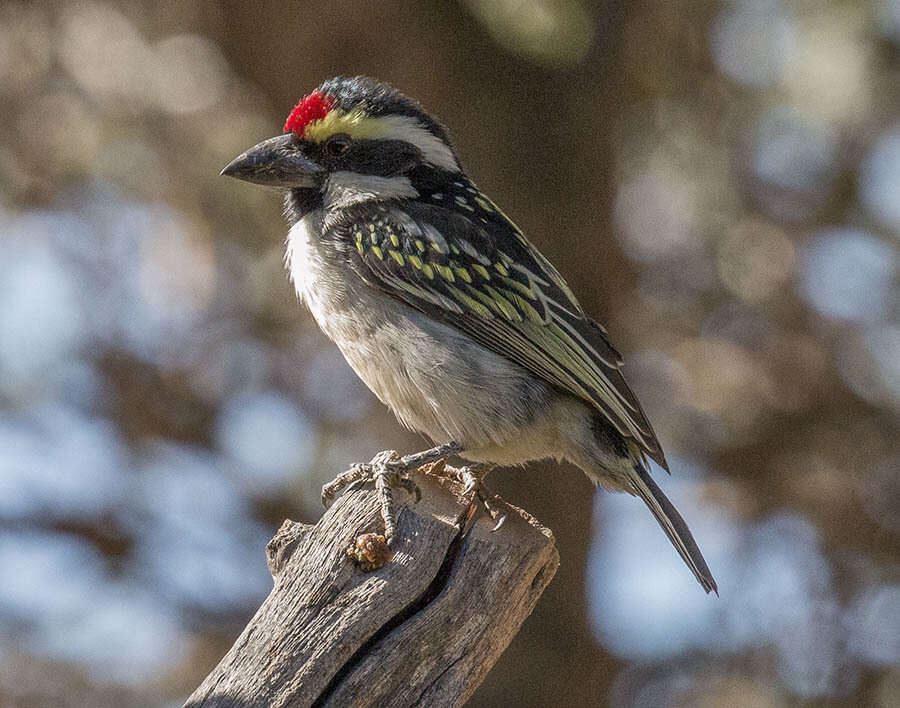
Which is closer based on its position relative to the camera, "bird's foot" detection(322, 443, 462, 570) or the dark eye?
"bird's foot" detection(322, 443, 462, 570)

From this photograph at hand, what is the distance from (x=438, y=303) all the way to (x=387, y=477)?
93 centimetres

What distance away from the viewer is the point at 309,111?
473cm

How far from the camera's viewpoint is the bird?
4355 millimetres

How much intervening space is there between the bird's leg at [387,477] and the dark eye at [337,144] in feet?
4.01

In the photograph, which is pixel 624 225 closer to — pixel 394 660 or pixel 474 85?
pixel 474 85

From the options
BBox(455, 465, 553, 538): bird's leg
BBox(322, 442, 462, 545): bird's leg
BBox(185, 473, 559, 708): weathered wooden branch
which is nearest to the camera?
BBox(185, 473, 559, 708): weathered wooden branch

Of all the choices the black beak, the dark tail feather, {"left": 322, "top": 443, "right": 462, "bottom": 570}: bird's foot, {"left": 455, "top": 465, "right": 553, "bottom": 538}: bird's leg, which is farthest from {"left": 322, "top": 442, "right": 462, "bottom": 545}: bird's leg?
the black beak

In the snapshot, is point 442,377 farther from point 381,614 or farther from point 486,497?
point 381,614

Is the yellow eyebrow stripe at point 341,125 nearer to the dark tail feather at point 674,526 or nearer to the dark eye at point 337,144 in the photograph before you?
the dark eye at point 337,144

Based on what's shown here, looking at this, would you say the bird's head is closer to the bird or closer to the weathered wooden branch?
the bird

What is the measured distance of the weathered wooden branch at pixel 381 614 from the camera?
3146 mm

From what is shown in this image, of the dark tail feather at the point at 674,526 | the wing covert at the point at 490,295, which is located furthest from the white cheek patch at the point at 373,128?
the dark tail feather at the point at 674,526

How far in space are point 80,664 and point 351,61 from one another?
4056mm

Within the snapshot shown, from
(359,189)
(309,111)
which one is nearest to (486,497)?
(359,189)
